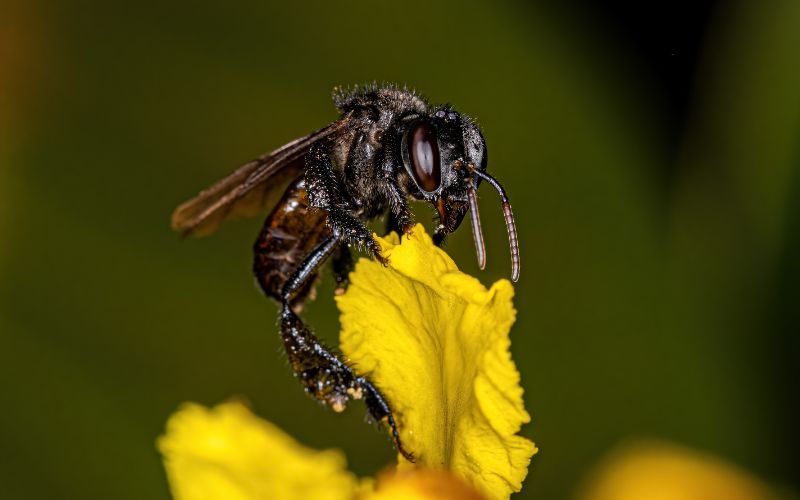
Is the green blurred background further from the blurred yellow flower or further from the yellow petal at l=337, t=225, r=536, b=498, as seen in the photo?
the yellow petal at l=337, t=225, r=536, b=498

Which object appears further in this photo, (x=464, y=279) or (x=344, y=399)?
(x=344, y=399)

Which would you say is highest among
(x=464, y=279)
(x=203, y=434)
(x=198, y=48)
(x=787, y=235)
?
(x=198, y=48)

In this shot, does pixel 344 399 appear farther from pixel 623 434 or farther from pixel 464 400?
pixel 623 434

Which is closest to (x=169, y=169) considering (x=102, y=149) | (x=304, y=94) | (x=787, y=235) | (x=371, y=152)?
(x=102, y=149)

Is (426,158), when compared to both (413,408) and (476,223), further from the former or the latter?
(413,408)

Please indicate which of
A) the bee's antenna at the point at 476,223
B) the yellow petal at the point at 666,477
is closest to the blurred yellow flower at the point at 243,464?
the bee's antenna at the point at 476,223

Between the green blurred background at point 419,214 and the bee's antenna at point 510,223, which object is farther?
the green blurred background at point 419,214

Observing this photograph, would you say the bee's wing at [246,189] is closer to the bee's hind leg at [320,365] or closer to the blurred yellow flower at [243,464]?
the bee's hind leg at [320,365]

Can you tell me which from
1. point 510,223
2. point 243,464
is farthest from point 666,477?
point 243,464
